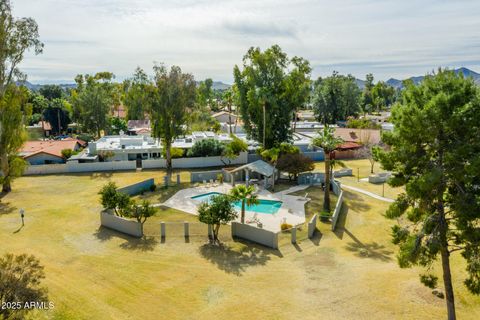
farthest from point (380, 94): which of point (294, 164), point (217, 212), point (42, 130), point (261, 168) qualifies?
point (217, 212)

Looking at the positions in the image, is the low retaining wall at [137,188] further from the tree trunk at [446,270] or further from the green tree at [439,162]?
the tree trunk at [446,270]

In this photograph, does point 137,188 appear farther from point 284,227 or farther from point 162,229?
point 284,227

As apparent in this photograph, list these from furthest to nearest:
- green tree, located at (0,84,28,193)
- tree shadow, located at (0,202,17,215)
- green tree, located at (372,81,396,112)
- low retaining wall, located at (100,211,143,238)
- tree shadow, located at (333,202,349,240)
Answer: green tree, located at (372,81,396,112) → tree shadow, located at (0,202,17,215) → green tree, located at (0,84,28,193) → tree shadow, located at (333,202,349,240) → low retaining wall, located at (100,211,143,238)

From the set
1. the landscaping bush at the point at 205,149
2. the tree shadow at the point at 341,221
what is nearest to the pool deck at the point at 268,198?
the tree shadow at the point at 341,221

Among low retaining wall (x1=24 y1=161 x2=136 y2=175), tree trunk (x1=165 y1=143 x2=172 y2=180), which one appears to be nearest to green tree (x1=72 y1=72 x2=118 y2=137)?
low retaining wall (x1=24 y1=161 x2=136 y2=175)

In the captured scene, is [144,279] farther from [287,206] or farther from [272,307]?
[287,206]

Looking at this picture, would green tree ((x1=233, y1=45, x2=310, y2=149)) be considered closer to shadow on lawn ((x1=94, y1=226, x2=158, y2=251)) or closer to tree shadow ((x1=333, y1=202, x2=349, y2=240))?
tree shadow ((x1=333, y1=202, x2=349, y2=240))
